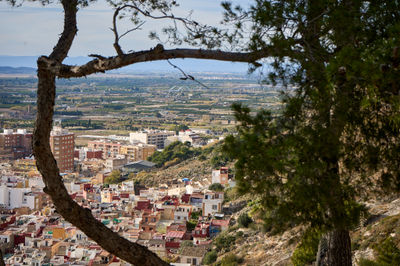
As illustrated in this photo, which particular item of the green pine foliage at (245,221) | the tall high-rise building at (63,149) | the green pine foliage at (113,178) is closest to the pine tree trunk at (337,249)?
the green pine foliage at (245,221)

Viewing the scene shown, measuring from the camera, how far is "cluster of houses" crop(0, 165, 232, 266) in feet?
45.2

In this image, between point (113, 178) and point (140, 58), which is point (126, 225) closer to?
point (113, 178)

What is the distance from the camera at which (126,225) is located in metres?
16.6

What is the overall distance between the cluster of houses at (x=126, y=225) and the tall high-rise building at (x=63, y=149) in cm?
1393

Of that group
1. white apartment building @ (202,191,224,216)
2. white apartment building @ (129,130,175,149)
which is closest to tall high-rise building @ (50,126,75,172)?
white apartment building @ (129,130,175,149)

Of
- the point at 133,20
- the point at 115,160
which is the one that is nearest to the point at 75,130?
the point at 115,160

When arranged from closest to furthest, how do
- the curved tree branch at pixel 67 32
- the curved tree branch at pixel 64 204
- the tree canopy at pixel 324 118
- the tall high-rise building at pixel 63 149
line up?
1. the tree canopy at pixel 324 118
2. the curved tree branch at pixel 64 204
3. the curved tree branch at pixel 67 32
4. the tall high-rise building at pixel 63 149

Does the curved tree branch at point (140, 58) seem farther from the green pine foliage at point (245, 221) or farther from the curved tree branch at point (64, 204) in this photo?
the green pine foliage at point (245, 221)

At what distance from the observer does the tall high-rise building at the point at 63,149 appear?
38.1m

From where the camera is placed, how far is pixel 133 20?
2.77 metres

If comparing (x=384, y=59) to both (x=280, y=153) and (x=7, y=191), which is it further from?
(x=7, y=191)

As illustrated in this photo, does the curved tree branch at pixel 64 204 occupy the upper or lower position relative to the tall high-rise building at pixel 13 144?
upper

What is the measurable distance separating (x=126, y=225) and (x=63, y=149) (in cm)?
2376

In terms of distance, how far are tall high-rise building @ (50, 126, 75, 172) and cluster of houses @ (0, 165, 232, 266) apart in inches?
548
